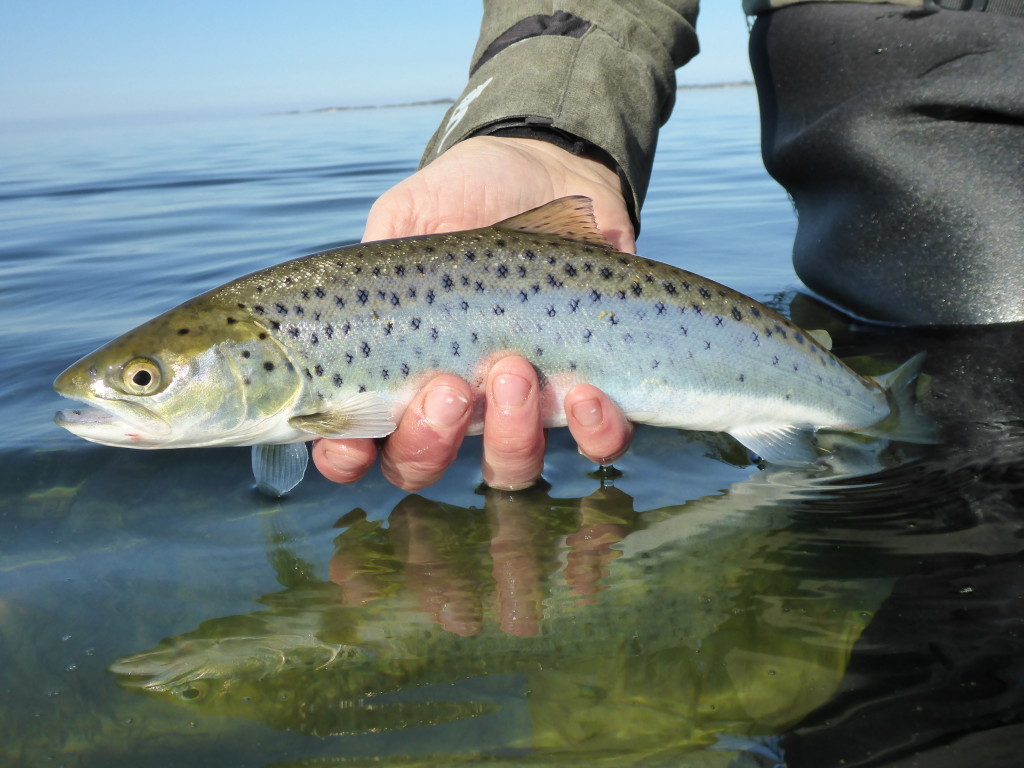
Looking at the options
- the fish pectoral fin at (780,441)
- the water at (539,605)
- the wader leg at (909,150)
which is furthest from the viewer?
the wader leg at (909,150)

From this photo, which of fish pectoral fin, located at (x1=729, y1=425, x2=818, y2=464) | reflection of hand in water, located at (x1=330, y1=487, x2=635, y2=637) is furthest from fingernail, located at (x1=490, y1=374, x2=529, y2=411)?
fish pectoral fin, located at (x1=729, y1=425, x2=818, y2=464)

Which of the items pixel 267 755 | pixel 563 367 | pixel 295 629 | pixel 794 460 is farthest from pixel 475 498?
pixel 267 755

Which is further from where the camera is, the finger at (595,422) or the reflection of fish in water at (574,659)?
the finger at (595,422)

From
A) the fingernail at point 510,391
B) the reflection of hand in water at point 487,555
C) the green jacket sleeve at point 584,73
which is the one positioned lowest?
the reflection of hand in water at point 487,555

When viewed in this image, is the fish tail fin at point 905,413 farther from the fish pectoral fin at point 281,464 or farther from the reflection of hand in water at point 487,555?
the fish pectoral fin at point 281,464

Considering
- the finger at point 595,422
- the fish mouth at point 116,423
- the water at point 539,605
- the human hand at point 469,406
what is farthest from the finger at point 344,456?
the finger at point 595,422

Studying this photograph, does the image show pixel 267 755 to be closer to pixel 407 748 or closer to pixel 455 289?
pixel 407 748
